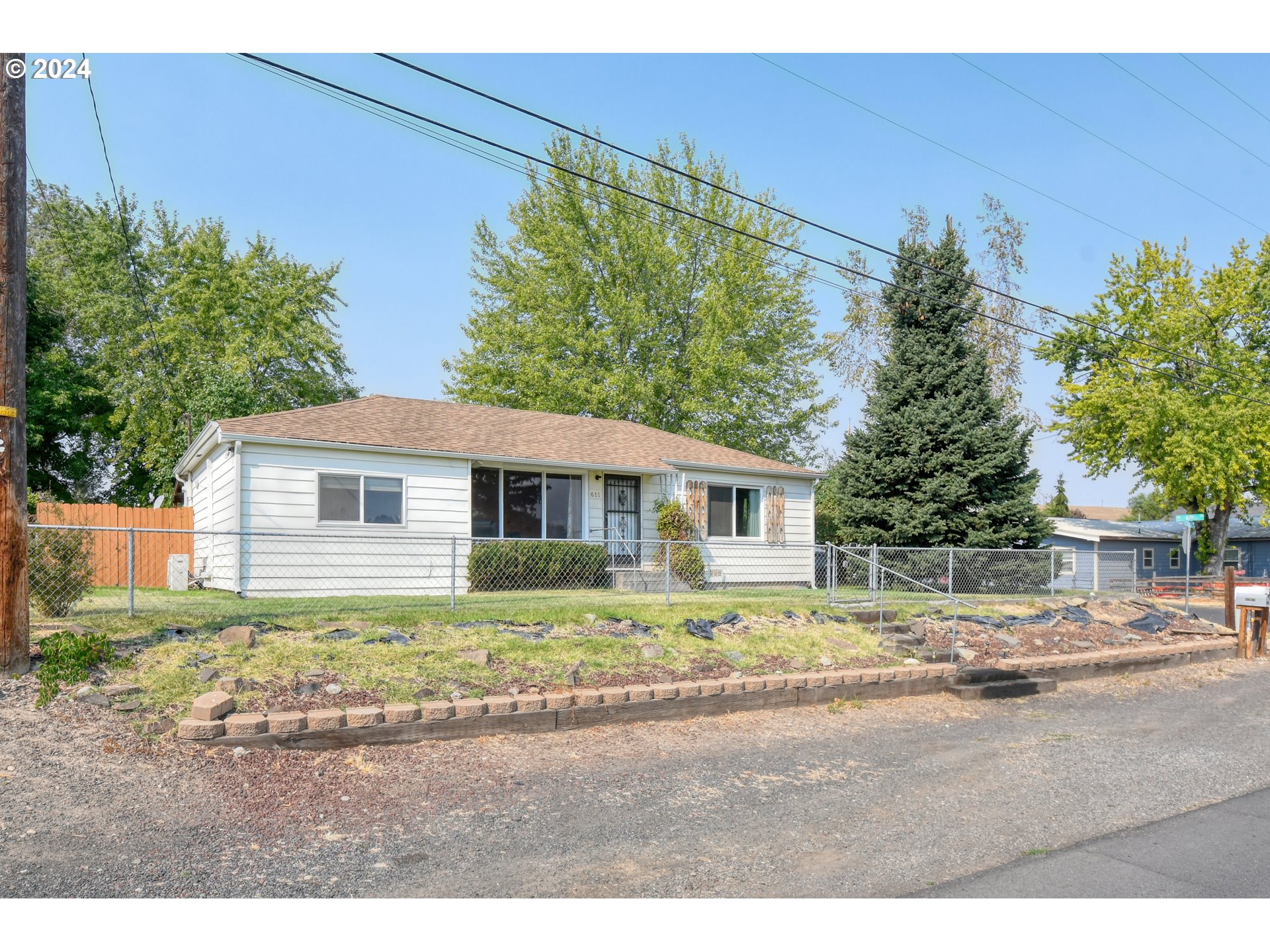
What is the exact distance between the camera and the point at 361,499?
47.1 feet

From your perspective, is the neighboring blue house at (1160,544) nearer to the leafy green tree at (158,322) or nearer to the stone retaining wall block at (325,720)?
the leafy green tree at (158,322)

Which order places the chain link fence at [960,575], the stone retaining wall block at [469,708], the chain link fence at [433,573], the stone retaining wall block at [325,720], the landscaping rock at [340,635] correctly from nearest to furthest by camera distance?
the stone retaining wall block at [325,720], the stone retaining wall block at [469,708], the landscaping rock at [340,635], the chain link fence at [433,573], the chain link fence at [960,575]

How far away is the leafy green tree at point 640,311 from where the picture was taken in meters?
29.3

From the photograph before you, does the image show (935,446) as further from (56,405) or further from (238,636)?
(56,405)

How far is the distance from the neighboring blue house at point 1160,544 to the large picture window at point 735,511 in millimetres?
24034

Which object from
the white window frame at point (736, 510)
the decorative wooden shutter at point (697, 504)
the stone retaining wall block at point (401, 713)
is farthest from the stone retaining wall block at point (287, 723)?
the white window frame at point (736, 510)

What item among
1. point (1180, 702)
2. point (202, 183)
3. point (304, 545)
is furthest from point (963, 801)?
point (202, 183)

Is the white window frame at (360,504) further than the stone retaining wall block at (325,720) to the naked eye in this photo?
Yes

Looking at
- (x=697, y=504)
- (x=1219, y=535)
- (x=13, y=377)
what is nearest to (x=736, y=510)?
(x=697, y=504)

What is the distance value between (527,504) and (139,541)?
8.59 m

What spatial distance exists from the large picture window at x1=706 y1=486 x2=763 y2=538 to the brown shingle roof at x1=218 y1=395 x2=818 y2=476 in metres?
0.64

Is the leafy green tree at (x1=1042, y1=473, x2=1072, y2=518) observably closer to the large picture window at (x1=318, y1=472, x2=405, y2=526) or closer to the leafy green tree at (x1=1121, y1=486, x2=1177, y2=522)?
the leafy green tree at (x1=1121, y1=486, x2=1177, y2=522)

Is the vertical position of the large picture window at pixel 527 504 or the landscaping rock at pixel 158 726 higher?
the large picture window at pixel 527 504

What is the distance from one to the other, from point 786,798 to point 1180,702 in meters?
7.40
